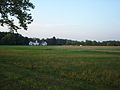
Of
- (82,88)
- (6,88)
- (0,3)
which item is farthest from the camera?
(0,3)

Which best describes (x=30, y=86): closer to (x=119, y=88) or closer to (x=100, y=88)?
(x=100, y=88)

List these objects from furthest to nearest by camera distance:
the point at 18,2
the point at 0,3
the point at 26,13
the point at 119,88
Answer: the point at 26,13 < the point at 18,2 < the point at 0,3 < the point at 119,88

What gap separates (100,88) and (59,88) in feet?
9.31

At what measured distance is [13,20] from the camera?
64.2 ft

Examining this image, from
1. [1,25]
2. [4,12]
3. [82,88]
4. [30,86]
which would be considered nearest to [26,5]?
[4,12]

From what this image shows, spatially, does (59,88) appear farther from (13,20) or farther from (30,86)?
(13,20)

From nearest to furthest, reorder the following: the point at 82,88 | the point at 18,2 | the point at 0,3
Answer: the point at 82,88
the point at 0,3
the point at 18,2

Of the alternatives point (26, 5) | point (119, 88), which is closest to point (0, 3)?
point (26, 5)

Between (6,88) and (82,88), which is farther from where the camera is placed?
(82,88)

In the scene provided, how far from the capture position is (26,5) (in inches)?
723

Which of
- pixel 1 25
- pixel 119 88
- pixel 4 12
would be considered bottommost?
pixel 119 88

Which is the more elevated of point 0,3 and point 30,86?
point 0,3

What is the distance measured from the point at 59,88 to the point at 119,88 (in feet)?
14.2

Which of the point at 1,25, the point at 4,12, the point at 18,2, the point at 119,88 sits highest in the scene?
the point at 18,2
